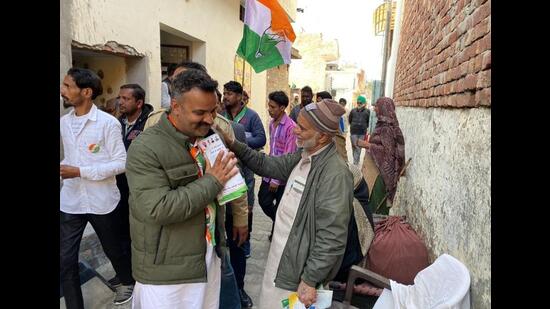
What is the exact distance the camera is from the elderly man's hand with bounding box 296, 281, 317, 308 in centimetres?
201

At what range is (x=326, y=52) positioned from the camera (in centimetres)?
3062

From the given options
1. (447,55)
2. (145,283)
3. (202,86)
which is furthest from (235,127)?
(447,55)

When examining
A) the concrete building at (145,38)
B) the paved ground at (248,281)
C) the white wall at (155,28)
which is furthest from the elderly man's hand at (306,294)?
the white wall at (155,28)

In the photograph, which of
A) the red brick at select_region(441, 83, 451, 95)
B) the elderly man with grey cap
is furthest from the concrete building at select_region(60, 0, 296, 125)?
the red brick at select_region(441, 83, 451, 95)

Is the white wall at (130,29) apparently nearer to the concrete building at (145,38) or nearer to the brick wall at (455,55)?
the concrete building at (145,38)

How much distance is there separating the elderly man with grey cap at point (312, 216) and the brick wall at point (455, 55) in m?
0.85

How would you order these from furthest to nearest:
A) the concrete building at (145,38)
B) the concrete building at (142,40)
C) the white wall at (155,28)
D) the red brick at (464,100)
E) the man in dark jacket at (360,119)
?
the man in dark jacket at (360,119) → the white wall at (155,28) → the concrete building at (145,38) → the concrete building at (142,40) → the red brick at (464,100)

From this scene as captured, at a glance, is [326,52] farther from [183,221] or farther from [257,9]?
[183,221]

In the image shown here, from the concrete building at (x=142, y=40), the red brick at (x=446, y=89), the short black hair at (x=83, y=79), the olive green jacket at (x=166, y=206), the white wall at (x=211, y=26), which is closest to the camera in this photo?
the olive green jacket at (x=166, y=206)

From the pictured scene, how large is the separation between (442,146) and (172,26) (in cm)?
474

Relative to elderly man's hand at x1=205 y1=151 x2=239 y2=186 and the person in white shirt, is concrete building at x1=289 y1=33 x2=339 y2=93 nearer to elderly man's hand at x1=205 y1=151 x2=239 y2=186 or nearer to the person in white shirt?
the person in white shirt

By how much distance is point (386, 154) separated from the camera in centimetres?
404

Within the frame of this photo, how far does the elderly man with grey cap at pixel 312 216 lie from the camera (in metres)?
1.96

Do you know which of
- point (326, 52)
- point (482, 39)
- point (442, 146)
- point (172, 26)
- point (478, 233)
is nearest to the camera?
point (478, 233)
